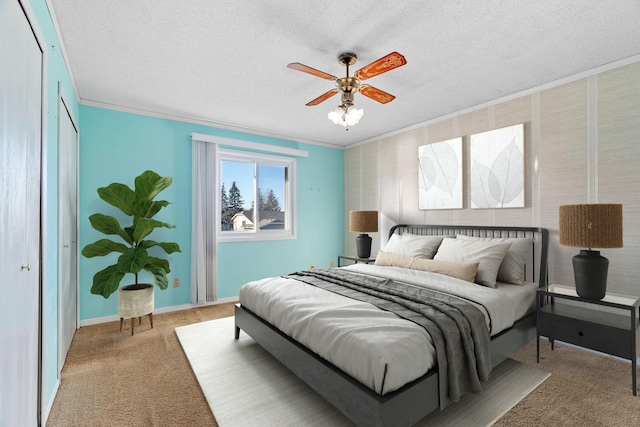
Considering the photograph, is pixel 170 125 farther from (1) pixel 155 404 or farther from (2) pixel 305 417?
(2) pixel 305 417

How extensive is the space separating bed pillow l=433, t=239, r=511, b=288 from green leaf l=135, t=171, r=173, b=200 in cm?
314

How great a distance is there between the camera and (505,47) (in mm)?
2350

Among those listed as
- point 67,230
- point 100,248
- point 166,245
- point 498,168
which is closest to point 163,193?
point 166,245

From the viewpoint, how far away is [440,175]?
154 inches

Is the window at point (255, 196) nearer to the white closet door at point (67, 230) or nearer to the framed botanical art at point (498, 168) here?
the white closet door at point (67, 230)

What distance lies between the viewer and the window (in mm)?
4496

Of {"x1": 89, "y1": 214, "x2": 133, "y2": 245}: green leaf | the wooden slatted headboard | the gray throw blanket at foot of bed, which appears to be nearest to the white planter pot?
{"x1": 89, "y1": 214, "x2": 133, "y2": 245}: green leaf

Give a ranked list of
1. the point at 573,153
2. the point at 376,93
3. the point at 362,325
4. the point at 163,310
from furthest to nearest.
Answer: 1. the point at 163,310
2. the point at 573,153
3. the point at 376,93
4. the point at 362,325

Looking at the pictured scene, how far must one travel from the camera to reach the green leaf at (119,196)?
3.12 metres

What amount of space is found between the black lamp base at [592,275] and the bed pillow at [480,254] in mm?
610

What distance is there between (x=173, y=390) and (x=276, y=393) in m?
0.75

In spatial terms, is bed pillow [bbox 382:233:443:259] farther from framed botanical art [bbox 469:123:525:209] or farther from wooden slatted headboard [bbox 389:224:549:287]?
framed botanical art [bbox 469:123:525:209]

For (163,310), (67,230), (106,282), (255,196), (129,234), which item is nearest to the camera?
(67,230)

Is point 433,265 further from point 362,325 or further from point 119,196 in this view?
point 119,196
